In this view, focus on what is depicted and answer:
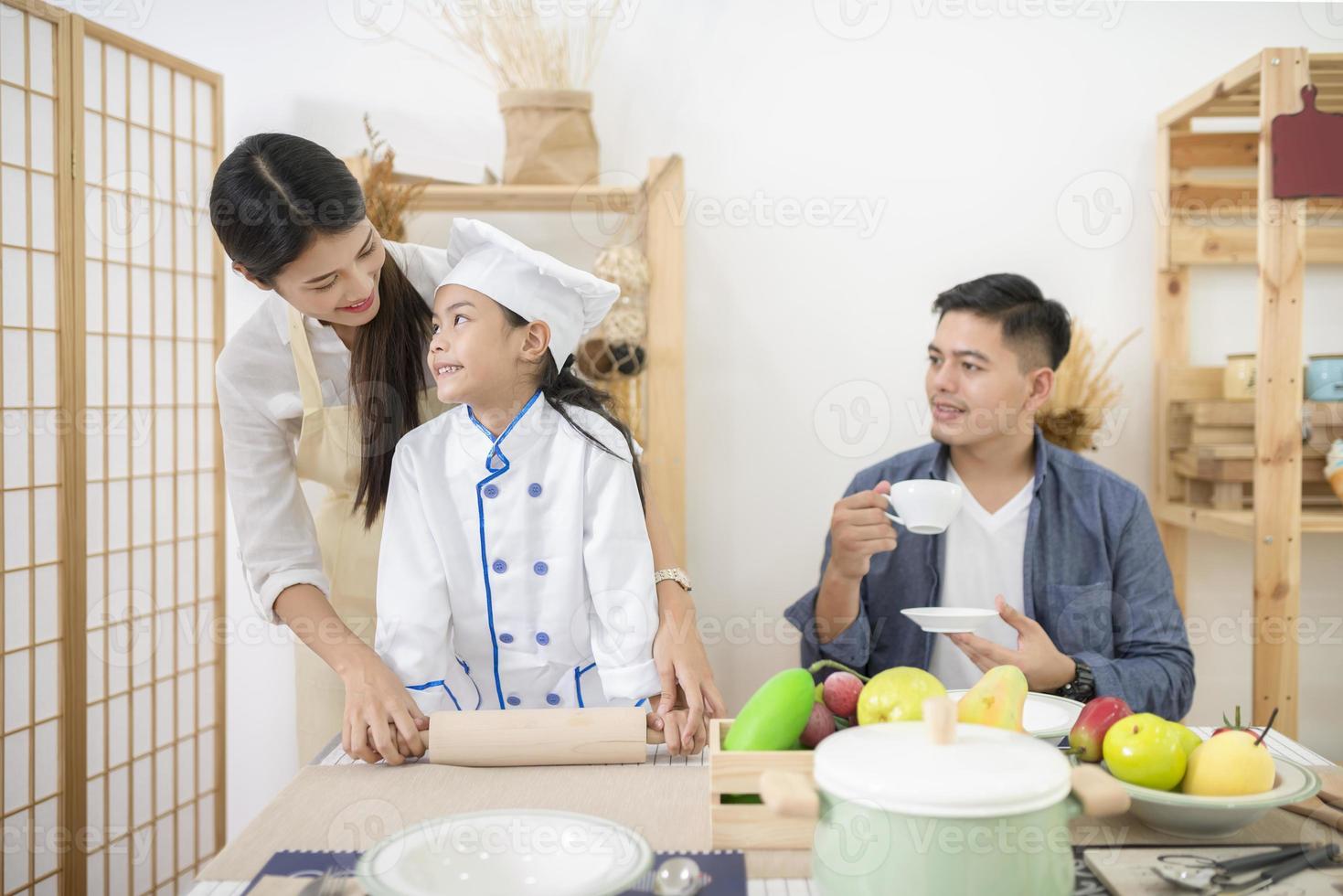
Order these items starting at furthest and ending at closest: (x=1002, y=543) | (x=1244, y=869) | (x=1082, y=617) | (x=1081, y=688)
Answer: (x=1002, y=543) < (x=1082, y=617) < (x=1081, y=688) < (x=1244, y=869)

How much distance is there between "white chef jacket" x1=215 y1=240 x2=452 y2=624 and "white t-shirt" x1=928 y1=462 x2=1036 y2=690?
3.47 feet

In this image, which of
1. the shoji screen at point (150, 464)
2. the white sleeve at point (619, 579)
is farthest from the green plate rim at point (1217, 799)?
the shoji screen at point (150, 464)

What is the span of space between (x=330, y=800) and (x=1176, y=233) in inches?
96.6

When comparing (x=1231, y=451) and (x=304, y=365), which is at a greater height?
(x=304, y=365)

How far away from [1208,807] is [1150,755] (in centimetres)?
6

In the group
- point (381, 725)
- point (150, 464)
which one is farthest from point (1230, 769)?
point (150, 464)

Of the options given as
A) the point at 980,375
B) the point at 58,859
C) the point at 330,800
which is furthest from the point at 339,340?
the point at 58,859

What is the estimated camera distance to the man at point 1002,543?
6.14 feet

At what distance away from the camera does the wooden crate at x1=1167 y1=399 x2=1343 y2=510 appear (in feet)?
7.54

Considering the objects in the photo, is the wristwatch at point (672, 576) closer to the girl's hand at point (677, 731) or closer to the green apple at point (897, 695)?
the girl's hand at point (677, 731)

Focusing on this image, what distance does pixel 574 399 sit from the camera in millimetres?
1535

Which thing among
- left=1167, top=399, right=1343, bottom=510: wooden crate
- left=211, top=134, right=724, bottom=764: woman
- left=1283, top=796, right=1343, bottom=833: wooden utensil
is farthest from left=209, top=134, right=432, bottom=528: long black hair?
left=1167, top=399, right=1343, bottom=510: wooden crate

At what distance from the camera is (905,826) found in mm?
701

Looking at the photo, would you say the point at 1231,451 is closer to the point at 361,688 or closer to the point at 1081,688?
the point at 1081,688
